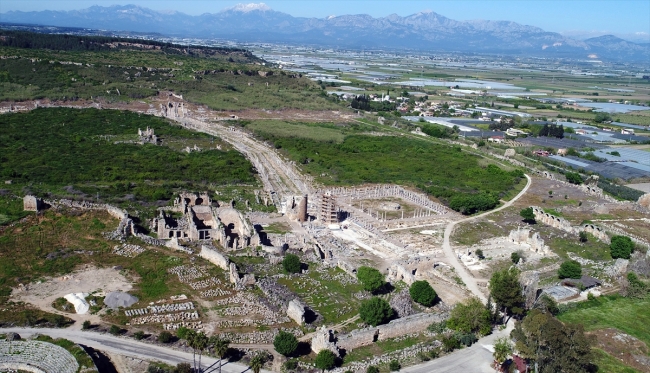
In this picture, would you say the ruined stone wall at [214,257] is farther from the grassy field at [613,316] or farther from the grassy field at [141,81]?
the grassy field at [141,81]

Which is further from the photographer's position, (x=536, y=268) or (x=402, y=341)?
(x=536, y=268)

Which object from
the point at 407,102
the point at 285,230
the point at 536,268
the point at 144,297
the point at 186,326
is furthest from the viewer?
the point at 407,102

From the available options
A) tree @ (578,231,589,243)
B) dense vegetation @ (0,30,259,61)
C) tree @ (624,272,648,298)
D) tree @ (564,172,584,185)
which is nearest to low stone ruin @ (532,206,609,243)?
tree @ (578,231,589,243)

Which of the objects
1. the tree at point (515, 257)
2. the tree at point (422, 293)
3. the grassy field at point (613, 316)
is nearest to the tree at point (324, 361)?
the tree at point (422, 293)

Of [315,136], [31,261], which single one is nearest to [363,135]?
[315,136]

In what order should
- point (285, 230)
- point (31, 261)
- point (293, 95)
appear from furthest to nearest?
point (293, 95)
point (285, 230)
point (31, 261)

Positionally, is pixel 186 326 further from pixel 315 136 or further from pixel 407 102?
pixel 407 102

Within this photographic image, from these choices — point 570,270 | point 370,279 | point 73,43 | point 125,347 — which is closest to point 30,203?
point 125,347
